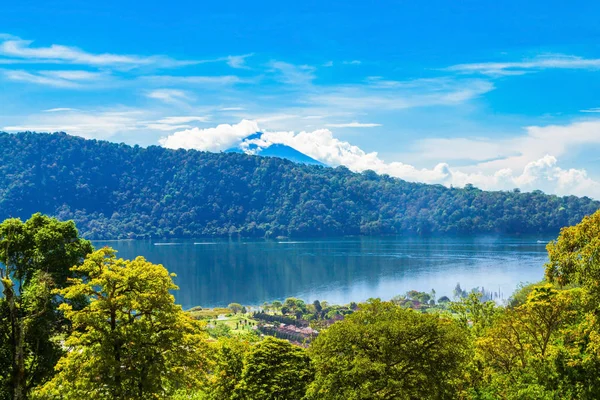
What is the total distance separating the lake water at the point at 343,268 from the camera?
92425 mm

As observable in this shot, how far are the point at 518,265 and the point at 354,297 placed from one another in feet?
134

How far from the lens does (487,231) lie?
628 ft

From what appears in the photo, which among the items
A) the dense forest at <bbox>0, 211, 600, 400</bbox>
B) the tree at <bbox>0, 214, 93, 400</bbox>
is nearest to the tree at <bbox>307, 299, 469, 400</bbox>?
the dense forest at <bbox>0, 211, 600, 400</bbox>

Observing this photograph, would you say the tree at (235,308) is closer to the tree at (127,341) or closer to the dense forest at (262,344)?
the dense forest at (262,344)

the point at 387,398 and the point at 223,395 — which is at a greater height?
the point at 387,398

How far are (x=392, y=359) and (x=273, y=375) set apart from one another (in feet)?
17.5

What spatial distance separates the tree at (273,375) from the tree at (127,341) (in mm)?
5296

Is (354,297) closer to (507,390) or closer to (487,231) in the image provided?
(507,390)

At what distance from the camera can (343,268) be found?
116500 mm

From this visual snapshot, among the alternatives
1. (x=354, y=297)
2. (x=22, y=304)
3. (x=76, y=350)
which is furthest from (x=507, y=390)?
(x=354, y=297)

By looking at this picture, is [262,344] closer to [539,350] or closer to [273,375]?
[273,375]

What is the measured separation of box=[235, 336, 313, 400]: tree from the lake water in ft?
221

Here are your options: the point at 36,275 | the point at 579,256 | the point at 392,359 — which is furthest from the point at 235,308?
the point at 579,256

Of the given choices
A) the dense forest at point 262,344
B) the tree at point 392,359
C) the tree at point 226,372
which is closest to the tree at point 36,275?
the dense forest at point 262,344
